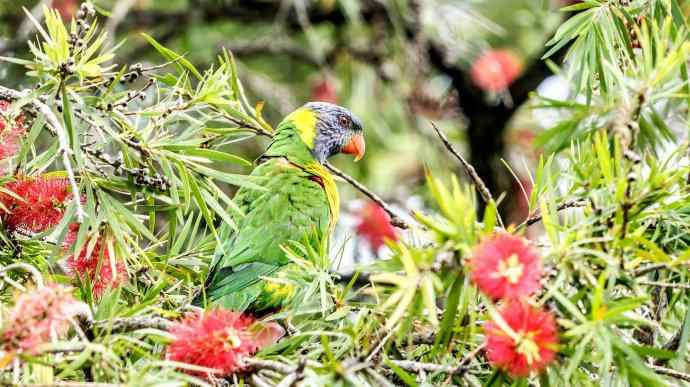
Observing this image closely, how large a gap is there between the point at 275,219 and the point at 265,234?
0.16ft

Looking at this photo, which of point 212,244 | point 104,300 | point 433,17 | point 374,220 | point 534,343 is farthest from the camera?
point 433,17

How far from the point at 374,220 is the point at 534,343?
86.7 inches

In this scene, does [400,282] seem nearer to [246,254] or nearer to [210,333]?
[210,333]

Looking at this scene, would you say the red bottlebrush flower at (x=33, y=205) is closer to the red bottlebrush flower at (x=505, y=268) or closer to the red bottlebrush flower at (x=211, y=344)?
the red bottlebrush flower at (x=211, y=344)

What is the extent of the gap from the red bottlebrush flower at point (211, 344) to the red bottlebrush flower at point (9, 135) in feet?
1.38

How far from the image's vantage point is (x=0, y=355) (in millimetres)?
896

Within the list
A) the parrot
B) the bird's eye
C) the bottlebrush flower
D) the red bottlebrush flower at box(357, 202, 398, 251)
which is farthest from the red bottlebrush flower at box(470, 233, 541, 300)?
the bottlebrush flower

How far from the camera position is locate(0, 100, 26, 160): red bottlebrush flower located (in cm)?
121

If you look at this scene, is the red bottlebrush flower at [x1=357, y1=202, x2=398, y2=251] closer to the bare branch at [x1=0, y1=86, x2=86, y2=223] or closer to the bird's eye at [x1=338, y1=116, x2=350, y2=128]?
the bird's eye at [x1=338, y1=116, x2=350, y2=128]

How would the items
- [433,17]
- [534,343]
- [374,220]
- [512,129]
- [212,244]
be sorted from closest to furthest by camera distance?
[534,343] < [212,244] < [374,220] < [433,17] < [512,129]

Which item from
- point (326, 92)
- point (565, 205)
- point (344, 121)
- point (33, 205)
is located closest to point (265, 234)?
point (344, 121)

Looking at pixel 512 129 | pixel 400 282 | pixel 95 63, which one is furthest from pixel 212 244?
pixel 512 129

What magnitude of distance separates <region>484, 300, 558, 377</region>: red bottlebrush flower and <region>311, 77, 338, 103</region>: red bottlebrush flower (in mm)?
2506

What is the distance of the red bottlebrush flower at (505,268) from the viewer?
2.82 feet
